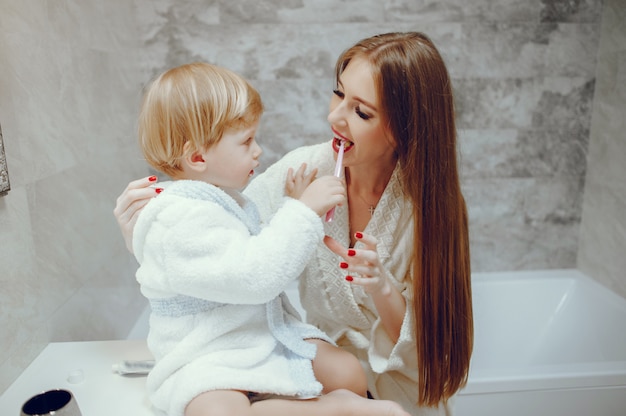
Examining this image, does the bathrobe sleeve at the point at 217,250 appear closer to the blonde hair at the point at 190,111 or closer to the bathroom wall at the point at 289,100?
the blonde hair at the point at 190,111

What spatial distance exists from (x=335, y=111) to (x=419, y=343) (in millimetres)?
534

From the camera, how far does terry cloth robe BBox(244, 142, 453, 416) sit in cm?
115

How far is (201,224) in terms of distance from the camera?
77 centimetres

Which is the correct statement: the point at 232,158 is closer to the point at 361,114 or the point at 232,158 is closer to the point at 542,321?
the point at 361,114

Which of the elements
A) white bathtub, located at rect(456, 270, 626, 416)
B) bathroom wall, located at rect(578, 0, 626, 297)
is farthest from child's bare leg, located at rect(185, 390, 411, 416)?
bathroom wall, located at rect(578, 0, 626, 297)

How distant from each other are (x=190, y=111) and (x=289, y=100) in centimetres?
112

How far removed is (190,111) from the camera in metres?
0.83

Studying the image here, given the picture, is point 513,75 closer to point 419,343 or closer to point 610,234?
point 610,234

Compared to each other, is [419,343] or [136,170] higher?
[136,170]

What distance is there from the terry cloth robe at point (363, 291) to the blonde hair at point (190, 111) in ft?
1.20

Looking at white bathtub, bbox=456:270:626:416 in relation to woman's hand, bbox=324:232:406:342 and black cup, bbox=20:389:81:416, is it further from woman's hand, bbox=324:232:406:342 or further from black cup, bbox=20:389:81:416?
black cup, bbox=20:389:81:416

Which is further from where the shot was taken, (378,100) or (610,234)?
(610,234)

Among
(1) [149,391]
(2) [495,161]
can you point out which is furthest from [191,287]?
(2) [495,161]

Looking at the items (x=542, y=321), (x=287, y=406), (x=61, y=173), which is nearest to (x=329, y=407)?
(x=287, y=406)
